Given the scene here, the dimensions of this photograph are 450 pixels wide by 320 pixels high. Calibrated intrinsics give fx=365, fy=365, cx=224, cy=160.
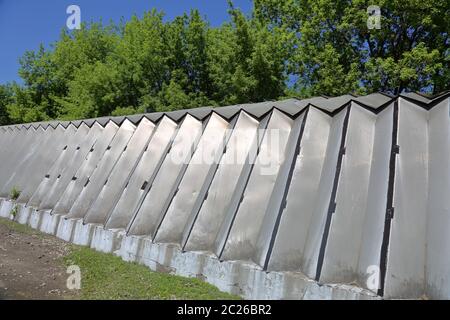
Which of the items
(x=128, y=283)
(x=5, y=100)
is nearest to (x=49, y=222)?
(x=128, y=283)

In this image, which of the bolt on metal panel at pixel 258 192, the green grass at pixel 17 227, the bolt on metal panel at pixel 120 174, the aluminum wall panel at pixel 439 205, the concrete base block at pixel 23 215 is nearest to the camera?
the aluminum wall panel at pixel 439 205

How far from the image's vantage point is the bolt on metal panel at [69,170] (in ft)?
32.5

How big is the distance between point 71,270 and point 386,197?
5.42 metres

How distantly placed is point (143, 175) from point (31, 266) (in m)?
2.90

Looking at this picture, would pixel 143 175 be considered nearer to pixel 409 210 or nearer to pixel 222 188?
pixel 222 188

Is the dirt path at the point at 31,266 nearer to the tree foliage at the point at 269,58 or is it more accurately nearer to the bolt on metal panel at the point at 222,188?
the bolt on metal panel at the point at 222,188

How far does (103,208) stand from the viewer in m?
8.45

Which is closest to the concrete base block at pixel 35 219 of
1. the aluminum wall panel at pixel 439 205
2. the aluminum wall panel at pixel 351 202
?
the aluminum wall panel at pixel 351 202

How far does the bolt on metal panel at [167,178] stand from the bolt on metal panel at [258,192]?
1.81 m

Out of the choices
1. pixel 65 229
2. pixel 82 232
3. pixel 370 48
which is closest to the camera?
pixel 82 232

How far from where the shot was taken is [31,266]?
677 cm

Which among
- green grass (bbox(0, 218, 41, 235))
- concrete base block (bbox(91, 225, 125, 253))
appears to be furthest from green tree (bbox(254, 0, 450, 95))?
green grass (bbox(0, 218, 41, 235))
